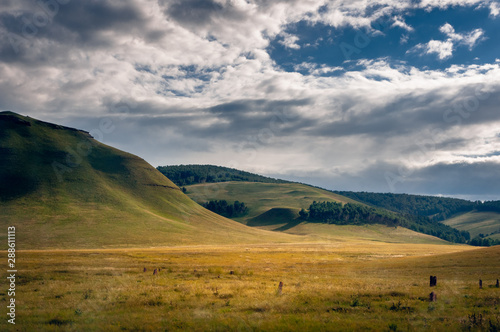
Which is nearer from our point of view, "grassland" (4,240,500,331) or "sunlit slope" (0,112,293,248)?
"grassland" (4,240,500,331)

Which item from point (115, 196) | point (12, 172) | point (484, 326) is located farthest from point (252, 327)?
point (12, 172)

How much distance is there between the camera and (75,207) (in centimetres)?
14612

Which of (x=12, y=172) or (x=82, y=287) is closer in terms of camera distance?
(x=82, y=287)

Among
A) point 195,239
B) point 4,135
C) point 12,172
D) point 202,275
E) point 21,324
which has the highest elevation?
point 4,135

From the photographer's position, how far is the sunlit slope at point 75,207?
392 feet

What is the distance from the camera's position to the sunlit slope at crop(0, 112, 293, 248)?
119 m

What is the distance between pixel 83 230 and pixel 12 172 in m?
67.2

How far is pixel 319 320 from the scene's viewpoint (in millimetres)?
19109

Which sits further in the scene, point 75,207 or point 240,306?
point 75,207

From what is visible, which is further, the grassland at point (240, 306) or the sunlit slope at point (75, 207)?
the sunlit slope at point (75, 207)

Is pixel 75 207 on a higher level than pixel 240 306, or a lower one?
higher

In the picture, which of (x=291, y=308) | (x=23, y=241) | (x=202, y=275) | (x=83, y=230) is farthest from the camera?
(x=83, y=230)

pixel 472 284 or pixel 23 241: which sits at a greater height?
pixel 472 284

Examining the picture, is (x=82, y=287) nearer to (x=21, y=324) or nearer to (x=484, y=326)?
(x=21, y=324)
